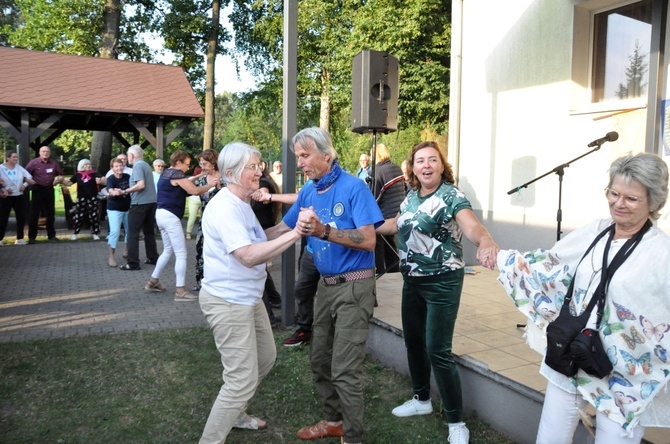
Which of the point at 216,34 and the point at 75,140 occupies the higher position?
the point at 216,34

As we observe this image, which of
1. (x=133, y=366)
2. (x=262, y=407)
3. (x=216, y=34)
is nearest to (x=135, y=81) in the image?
(x=216, y=34)

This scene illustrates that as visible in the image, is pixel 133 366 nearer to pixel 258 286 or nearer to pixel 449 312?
pixel 258 286

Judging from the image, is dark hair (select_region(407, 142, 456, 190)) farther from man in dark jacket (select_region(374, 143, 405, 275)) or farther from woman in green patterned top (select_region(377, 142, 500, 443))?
man in dark jacket (select_region(374, 143, 405, 275))

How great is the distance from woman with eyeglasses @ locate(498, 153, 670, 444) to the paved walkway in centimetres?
438

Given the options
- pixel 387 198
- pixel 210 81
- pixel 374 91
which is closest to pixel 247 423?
pixel 387 198

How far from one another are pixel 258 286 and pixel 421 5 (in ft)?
62.1

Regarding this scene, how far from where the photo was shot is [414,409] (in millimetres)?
3674

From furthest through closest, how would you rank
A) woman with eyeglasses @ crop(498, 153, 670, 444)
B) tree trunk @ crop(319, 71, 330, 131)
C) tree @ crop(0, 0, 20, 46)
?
1. tree @ crop(0, 0, 20, 46)
2. tree trunk @ crop(319, 71, 330, 131)
3. woman with eyeglasses @ crop(498, 153, 670, 444)

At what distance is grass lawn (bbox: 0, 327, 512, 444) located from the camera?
135 inches

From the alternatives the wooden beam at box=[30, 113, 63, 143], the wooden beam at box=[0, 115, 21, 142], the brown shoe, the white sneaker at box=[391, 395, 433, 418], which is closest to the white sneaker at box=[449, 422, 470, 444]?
the white sneaker at box=[391, 395, 433, 418]

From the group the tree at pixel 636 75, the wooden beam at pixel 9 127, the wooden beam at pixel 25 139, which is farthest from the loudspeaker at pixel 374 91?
the wooden beam at pixel 9 127

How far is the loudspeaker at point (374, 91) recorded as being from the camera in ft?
19.9

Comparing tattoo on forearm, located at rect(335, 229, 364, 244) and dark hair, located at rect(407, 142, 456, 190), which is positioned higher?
dark hair, located at rect(407, 142, 456, 190)

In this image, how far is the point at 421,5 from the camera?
64.5 ft
